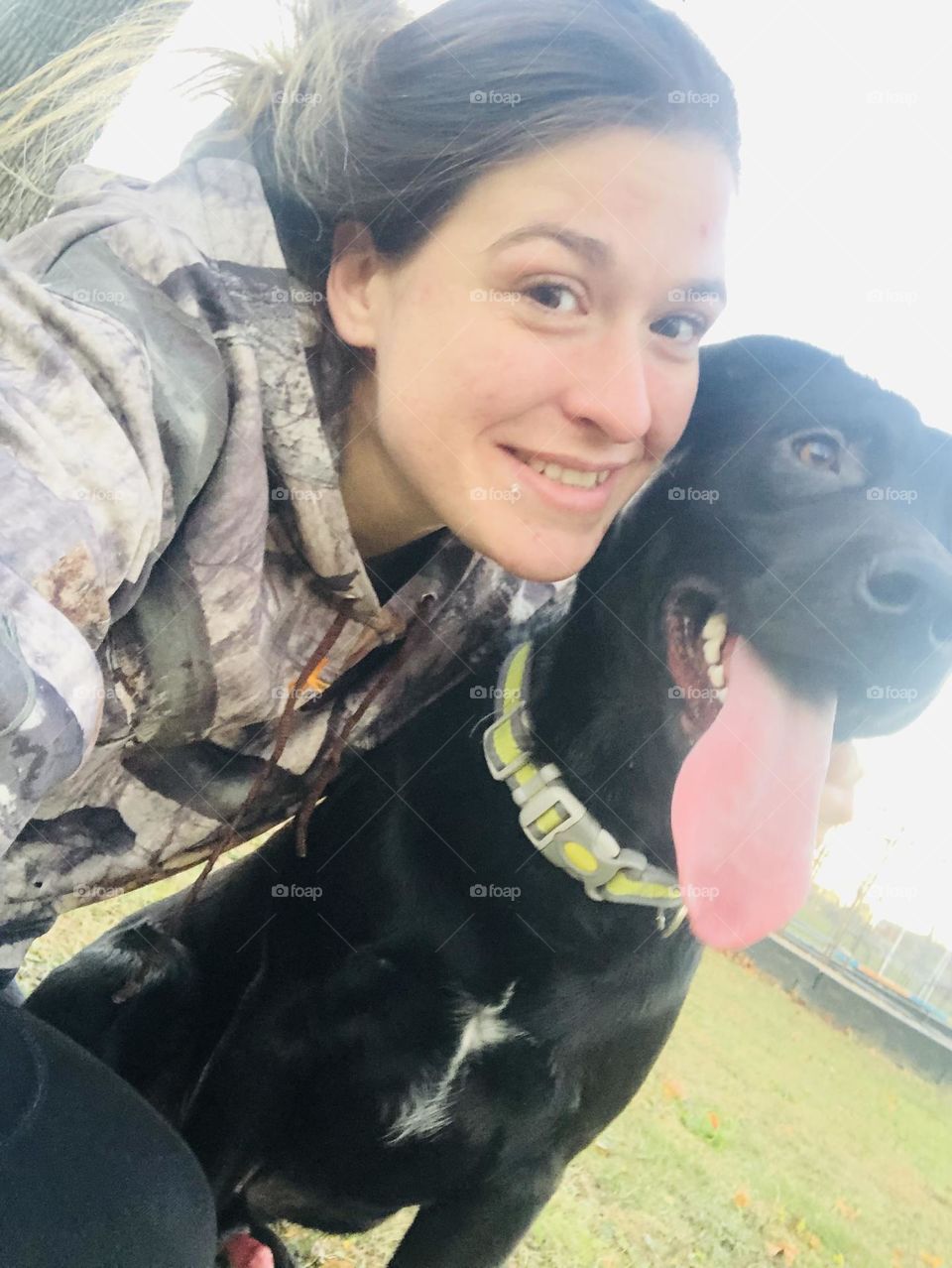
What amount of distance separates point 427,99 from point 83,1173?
82 centimetres

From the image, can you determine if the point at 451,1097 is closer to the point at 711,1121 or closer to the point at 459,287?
the point at 711,1121

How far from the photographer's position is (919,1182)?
95cm

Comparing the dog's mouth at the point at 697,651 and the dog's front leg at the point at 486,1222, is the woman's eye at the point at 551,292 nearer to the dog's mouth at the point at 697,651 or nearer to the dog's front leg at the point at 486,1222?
the dog's mouth at the point at 697,651

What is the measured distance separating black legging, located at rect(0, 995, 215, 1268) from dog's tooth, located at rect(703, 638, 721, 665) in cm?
59

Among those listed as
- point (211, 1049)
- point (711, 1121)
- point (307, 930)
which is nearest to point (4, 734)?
point (307, 930)

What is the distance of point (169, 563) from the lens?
29.5 inches

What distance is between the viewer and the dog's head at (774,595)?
2.74 ft

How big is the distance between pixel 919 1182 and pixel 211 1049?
2.21ft

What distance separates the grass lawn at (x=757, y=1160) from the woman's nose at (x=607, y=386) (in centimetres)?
49
